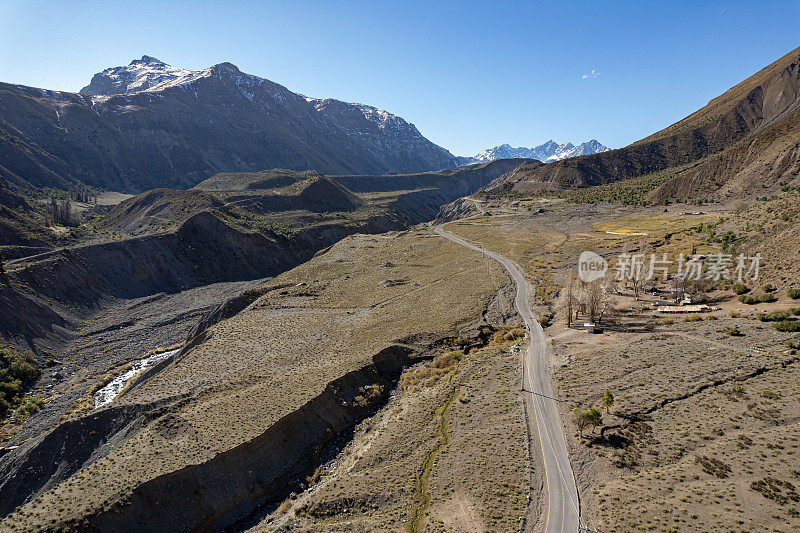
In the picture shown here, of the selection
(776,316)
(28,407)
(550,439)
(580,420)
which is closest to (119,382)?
(28,407)

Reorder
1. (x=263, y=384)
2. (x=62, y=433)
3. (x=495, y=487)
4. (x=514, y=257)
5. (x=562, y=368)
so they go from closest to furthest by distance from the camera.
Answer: (x=495, y=487), (x=62, y=433), (x=562, y=368), (x=263, y=384), (x=514, y=257)

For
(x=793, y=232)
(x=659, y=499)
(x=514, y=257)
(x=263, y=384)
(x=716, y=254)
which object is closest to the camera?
(x=659, y=499)

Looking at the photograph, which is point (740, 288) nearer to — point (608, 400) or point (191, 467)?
point (608, 400)

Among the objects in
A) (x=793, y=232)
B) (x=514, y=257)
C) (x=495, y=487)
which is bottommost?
(x=495, y=487)

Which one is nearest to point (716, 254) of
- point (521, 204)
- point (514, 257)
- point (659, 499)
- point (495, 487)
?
point (514, 257)

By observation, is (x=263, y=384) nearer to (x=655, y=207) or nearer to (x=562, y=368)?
(x=562, y=368)

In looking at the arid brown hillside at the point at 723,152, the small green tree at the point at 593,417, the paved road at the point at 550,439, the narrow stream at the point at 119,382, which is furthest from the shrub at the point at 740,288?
the narrow stream at the point at 119,382

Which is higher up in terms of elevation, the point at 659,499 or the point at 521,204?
the point at 521,204
